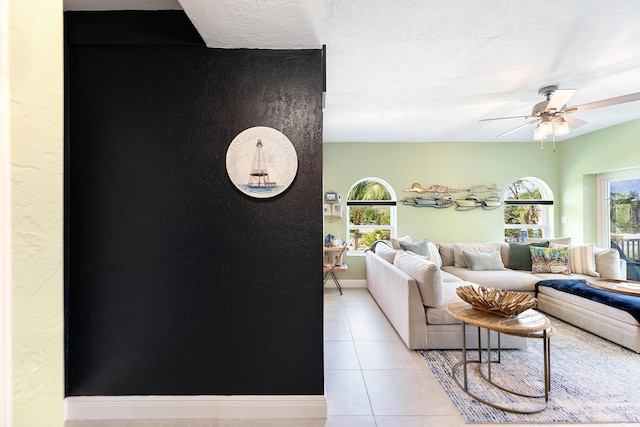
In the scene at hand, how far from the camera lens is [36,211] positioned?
23.0 inches

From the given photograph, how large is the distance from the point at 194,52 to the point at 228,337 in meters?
1.91

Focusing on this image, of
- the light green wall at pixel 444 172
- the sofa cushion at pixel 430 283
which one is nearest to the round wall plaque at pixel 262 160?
the sofa cushion at pixel 430 283

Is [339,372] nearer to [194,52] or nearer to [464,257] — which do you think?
[194,52]

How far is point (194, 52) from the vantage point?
1944 mm

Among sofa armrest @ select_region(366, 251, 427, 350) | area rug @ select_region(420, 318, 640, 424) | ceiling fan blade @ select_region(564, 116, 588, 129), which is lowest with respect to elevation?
area rug @ select_region(420, 318, 640, 424)

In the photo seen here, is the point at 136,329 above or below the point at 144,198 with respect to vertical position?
below

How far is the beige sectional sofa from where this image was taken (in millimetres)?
2820

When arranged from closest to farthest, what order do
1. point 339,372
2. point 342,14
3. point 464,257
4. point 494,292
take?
point 342,14 < point 494,292 < point 339,372 < point 464,257

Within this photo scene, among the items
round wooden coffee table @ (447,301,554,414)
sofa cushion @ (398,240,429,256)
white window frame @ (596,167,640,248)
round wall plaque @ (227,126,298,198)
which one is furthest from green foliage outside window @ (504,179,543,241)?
round wall plaque @ (227,126,298,198)

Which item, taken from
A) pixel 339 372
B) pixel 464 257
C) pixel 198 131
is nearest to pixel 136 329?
pixel 198 131

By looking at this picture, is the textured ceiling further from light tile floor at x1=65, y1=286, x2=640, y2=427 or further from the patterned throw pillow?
light tile floor at x1=65, y1=286, x2=640, y2=427

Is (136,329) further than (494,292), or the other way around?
(494,292)

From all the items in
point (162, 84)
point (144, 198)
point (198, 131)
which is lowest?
point (144, 198)

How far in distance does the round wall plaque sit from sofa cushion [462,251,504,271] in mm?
3790
